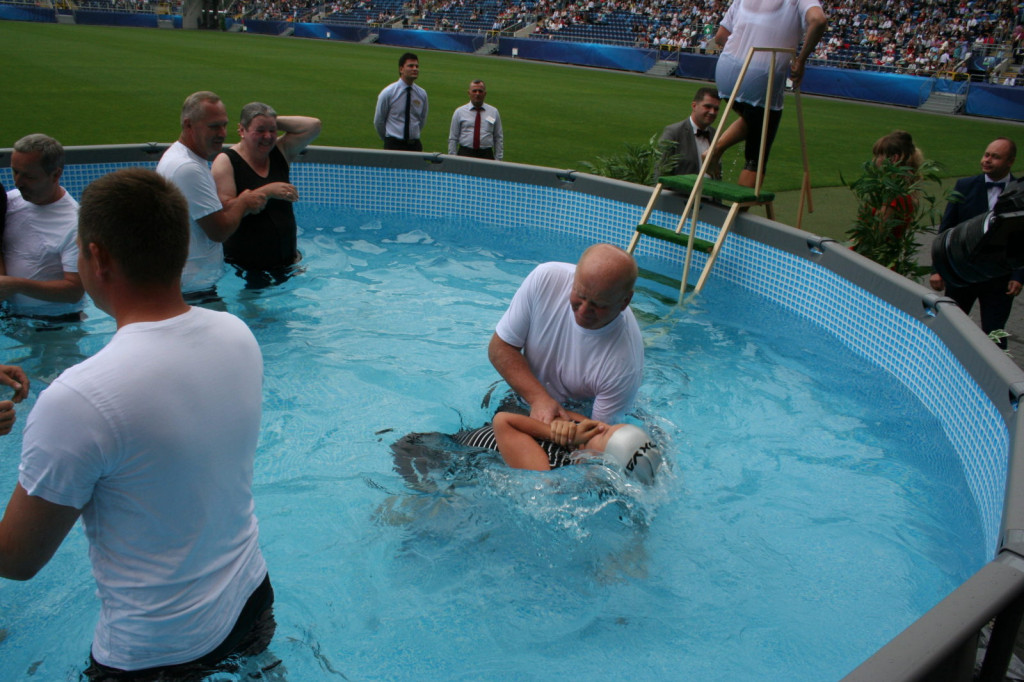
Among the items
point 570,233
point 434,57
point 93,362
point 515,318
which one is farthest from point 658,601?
point 434,57

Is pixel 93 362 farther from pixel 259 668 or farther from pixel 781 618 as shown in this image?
pixel 781 618

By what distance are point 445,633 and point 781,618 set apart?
1.47 m

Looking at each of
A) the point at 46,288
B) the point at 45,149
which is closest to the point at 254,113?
the point at 45,149

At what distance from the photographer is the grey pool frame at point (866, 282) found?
1.98m

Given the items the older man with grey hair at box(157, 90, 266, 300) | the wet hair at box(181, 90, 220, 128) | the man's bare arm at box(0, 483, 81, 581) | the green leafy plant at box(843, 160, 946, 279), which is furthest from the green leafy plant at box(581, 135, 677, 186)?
the man's bare arm at box(0, 483, 81, 581)

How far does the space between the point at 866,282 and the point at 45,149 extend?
18.2 feet

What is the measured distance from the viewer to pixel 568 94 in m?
23.5

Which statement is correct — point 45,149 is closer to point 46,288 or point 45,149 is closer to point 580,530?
point 46,288

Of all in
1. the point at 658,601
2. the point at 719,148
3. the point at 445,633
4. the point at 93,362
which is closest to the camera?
the point at 93,362

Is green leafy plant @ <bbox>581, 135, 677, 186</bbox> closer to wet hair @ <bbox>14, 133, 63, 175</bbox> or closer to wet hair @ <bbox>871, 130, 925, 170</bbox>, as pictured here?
wet hair @ <bbox>871, 130, 925, 170</bbox>

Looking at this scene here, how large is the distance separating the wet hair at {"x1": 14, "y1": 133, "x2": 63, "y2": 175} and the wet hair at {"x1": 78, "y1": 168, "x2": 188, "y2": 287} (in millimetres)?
2672

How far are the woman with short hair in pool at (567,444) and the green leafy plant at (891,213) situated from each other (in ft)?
13.5

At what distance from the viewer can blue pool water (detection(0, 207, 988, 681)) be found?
3.09 metres

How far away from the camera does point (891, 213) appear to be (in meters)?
6.30
